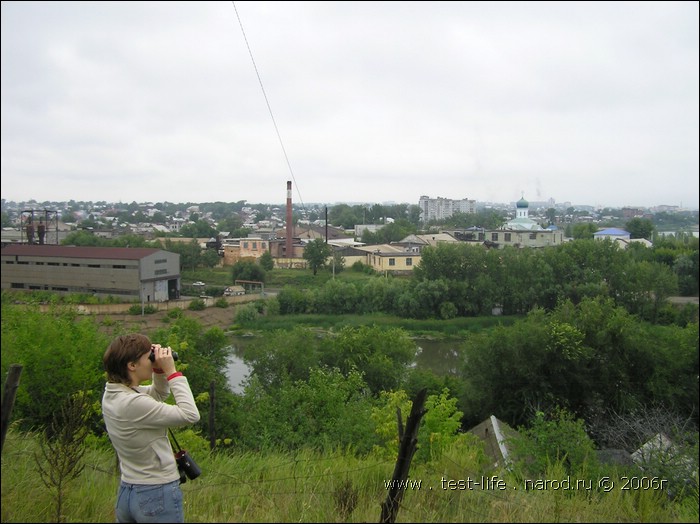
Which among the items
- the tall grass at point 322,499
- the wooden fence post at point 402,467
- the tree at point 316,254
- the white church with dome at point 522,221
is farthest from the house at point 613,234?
the wooden fence post at point 402,467

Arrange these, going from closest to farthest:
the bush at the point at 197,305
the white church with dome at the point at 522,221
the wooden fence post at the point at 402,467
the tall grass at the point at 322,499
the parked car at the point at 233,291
A: the wooden fence post at the point at 402,467 → the tall grass at the point at 322,499 → the bush at the point at 197,305 → the parked car at the point at 233,291 → the white church with dome at the point at 522,221

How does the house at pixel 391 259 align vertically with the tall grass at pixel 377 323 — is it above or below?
above

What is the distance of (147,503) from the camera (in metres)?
1.16

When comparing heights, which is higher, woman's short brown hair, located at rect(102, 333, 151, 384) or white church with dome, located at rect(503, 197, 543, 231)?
white church with dome, located at rect(503, 197, 543, 231)

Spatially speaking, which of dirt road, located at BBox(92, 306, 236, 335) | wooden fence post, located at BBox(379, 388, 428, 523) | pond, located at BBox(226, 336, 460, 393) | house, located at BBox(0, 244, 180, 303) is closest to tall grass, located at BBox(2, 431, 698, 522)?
wooden fence post, located at BBox(379, 388, 428, 523)

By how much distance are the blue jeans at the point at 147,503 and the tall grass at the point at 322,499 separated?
1.26 feet

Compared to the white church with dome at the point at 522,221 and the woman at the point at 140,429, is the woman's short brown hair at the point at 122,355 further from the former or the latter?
the white church with dome at the point at 522,221

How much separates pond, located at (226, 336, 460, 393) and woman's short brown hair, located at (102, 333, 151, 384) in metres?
7.72

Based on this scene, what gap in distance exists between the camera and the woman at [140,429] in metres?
1.13

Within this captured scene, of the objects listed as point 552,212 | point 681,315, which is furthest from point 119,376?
point 552,212

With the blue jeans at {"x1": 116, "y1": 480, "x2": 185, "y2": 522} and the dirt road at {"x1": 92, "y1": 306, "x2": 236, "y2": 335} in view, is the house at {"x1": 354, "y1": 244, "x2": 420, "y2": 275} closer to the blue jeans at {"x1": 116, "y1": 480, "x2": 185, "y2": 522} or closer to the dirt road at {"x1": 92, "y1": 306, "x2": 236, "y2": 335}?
the dirt road at {"x1": 92, "y1": 306, "x2": 236, "y2": 335}

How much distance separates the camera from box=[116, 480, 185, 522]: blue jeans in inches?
45.6

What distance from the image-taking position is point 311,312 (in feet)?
41.0

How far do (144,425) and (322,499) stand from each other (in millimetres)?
855
